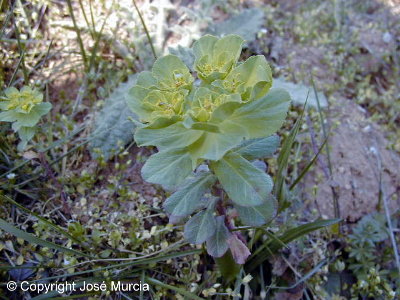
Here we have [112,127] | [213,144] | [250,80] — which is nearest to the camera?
[213,144]

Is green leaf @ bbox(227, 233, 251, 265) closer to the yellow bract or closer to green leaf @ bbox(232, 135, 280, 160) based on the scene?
green leaf @ bbox(232, 135, 280, 160)

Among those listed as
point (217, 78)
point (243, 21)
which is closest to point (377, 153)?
point (243, 21)

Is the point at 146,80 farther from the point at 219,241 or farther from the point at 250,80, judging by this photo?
the point at 219,241

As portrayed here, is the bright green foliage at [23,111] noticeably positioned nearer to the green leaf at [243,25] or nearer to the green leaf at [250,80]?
the green leaf at [250,80]

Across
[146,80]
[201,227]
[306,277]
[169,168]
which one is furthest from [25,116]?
[306,277]

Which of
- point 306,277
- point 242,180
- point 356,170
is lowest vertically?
point 306,277

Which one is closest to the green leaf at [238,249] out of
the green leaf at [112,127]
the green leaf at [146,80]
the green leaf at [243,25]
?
the green leaf at [146,80]

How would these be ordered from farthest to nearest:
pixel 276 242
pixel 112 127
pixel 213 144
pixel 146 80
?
pixel 112 127, pixel 276 242, pixel 146 80, pixel 213 144

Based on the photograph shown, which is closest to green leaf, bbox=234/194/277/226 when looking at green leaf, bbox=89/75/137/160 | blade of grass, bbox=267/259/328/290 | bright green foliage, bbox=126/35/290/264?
bright green foliage, bbox=126/35/290/264
